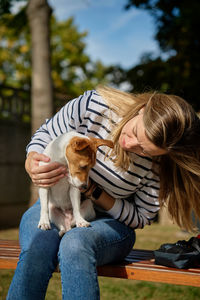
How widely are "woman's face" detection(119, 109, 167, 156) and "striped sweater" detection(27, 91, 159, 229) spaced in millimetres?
192

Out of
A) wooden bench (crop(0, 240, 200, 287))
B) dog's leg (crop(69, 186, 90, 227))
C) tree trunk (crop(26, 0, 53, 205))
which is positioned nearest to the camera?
wooden bench (crop(0, 240, 200, 287))

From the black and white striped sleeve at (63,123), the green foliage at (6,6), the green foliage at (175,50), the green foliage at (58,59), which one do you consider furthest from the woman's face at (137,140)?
the green foliage at (58,59)

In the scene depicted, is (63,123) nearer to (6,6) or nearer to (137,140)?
(137,140)

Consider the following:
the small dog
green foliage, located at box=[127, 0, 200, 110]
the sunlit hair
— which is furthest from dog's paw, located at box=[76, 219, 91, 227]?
green foliage, located at box=[127, 0, 200, 110]

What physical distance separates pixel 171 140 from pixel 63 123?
2.93 ft

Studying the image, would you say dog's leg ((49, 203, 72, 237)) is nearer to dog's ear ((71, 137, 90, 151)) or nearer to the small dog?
the small dog

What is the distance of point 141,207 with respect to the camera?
10.1 ft

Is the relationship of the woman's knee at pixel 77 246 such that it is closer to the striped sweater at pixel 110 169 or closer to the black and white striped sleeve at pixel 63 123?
the striped sweater at pixel 110 169

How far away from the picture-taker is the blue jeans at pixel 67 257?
2.21m

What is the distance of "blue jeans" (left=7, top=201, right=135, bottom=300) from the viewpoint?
7.23ft

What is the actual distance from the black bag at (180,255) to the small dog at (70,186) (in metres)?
0.56

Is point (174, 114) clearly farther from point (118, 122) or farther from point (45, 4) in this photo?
point (45, 4)

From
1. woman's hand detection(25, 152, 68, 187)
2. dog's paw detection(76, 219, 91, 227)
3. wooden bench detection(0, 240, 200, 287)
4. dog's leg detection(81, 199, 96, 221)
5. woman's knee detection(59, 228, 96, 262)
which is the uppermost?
woman's hand detection(25, 152, 68, 187)

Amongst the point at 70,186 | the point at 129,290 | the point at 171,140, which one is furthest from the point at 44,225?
the point at 129,290
